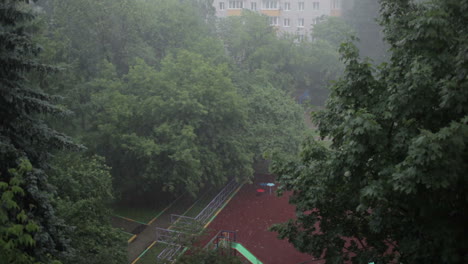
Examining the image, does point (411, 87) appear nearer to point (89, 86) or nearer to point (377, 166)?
point (377, 166)

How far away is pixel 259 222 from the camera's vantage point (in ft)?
65.2

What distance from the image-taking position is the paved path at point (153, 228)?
17.0 metres

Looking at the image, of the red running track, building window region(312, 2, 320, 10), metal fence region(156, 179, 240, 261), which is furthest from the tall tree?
A: building window region(312, 2, 320, 10)

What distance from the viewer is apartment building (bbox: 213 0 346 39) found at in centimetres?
4553

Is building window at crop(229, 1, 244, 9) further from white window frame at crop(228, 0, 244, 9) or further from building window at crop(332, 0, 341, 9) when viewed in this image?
building window at crop(332, 0, 341, 9)

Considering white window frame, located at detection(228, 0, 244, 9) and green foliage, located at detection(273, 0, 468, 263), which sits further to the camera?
white window frame, located at detection(228, 0, 244, 9)

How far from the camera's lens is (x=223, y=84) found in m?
21.6

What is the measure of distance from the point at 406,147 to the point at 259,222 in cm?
1307

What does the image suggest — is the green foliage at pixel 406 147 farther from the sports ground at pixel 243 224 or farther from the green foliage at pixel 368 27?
the green foliage at pixel 368 27

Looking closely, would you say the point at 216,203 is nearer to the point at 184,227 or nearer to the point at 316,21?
the point at 184,227

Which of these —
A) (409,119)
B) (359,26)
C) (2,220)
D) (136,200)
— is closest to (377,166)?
(409,119)

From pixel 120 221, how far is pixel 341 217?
1305 cm

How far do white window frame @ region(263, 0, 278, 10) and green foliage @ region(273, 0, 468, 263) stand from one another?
3843cm

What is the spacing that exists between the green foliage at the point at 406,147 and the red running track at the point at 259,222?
22.3ft
